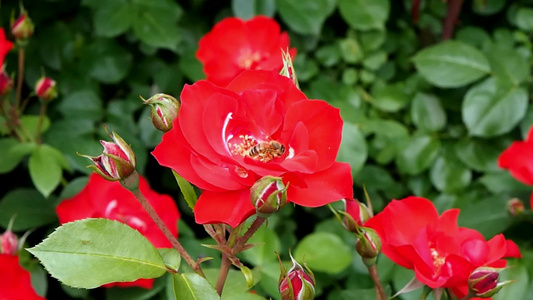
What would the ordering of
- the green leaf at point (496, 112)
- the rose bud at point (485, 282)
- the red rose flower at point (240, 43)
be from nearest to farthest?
the rose bud at point (485, 282), the red rose flower at point (240, 43), the green leaf at point (496, 112)

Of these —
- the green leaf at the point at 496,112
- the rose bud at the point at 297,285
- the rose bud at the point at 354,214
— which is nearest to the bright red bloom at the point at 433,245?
the rose bud at the point at 354,214

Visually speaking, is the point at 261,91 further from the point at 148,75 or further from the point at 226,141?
the point at 148,75

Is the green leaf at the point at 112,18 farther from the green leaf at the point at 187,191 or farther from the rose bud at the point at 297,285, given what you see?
the rose bud at the point at 297,285

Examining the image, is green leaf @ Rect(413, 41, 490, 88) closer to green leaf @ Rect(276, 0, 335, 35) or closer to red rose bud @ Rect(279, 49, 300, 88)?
green leaf @ Rect(276, 0, 335, 35)

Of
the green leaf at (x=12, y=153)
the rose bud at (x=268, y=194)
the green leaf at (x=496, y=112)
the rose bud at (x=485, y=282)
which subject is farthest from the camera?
the green leaf at (x=496, y=112)

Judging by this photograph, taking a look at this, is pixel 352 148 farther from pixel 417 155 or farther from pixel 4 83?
pixel 4 83

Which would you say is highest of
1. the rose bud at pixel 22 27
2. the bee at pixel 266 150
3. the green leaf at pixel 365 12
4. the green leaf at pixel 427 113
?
the bee at pixel 266 150

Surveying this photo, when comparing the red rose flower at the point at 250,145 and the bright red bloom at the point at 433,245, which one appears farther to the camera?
the bright red bloom at the point at 433,245

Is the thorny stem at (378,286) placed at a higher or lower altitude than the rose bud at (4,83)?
higher
